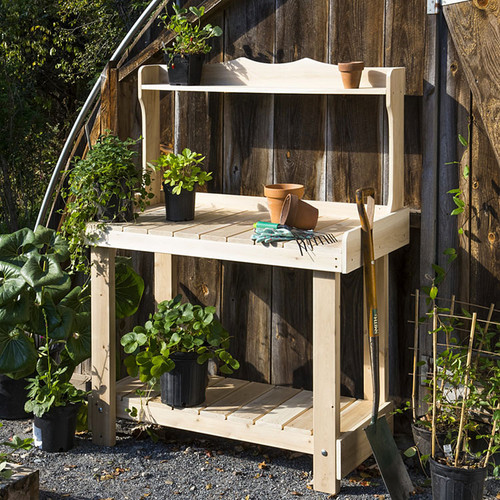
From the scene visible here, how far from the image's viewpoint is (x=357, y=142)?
390 cm

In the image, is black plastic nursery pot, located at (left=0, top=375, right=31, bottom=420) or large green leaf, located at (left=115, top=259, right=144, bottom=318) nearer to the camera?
large green leaf, located at (left=115, top=259, right=144, bottom=318)

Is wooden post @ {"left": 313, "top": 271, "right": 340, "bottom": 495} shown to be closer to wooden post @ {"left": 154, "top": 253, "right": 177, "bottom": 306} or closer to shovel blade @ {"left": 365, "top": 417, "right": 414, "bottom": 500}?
shovel blade @ {"left": 365, "top": 417, "right": 414, "bottom": 500}

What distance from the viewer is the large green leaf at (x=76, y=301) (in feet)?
13.8

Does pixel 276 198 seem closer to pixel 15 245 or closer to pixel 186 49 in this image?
pixel 186 49

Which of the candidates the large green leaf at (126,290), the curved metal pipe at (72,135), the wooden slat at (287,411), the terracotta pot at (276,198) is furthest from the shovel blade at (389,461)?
the curved metal pipe at (72,135)

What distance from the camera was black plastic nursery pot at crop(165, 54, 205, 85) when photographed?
3932 mm

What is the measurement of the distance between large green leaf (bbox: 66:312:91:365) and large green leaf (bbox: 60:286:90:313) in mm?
66

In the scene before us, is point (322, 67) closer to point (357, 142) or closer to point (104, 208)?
point (357, 142)

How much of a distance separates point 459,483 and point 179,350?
4.18 feet

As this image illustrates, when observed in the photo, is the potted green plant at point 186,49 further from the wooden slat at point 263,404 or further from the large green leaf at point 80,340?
the wooden slat at point 263,404

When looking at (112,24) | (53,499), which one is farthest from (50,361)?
(112,24)

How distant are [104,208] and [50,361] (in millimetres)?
720

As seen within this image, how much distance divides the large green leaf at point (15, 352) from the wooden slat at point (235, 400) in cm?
77

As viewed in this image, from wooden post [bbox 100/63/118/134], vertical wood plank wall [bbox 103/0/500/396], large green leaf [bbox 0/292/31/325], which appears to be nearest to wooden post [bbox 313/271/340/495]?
vertical wood plank wall [bbox 103/0/500/396]
